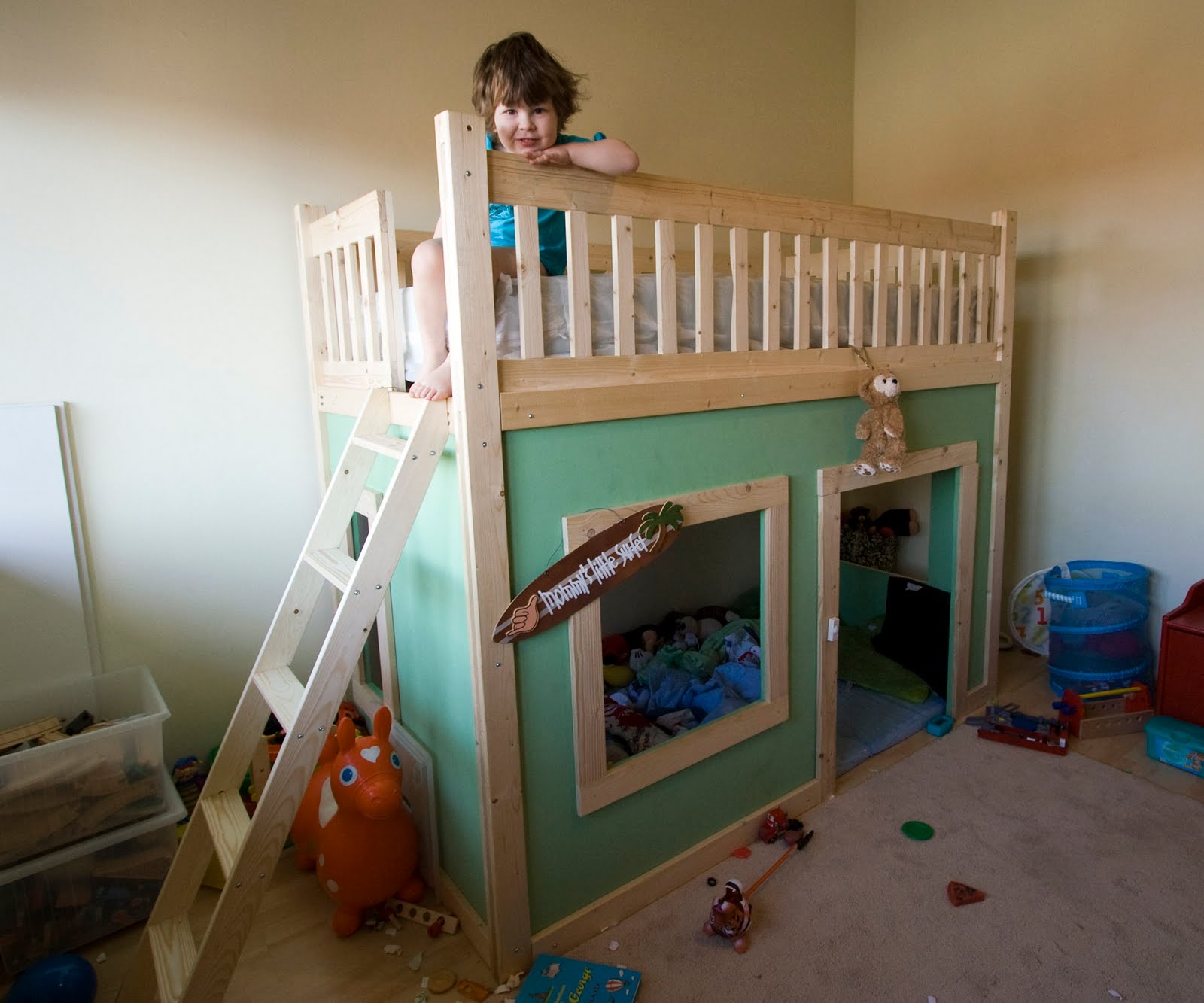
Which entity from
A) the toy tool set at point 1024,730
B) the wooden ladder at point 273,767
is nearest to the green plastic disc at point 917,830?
the toy tool set at point 1024,730

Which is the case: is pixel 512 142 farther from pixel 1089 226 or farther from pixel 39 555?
pixel 1089 226

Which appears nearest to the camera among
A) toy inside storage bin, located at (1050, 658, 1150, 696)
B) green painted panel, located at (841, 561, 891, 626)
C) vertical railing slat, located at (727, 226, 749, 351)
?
vertical railing slat, located at (727, 226, 749, 351)

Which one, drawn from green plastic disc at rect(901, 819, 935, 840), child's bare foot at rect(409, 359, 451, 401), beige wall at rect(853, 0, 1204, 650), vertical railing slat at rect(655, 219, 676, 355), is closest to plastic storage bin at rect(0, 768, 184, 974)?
child's bare foot at rect(409, 359, 451, 401)

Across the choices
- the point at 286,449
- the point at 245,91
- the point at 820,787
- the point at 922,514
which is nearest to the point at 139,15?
the point at 245,91

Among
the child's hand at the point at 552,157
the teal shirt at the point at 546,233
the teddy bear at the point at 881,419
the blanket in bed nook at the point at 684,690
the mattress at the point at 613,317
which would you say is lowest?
the blanket in bed nook at the point at 684,690

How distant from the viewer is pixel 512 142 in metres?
1.64

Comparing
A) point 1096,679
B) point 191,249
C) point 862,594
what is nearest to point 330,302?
point 191,249

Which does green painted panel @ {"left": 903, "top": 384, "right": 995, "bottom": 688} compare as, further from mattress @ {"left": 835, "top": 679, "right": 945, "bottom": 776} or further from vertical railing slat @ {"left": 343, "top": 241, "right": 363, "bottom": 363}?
vertical railing slat @ {"left": 343, "top": 241, "right": 363, "bottom": 363}

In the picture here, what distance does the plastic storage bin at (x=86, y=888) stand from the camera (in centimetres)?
167

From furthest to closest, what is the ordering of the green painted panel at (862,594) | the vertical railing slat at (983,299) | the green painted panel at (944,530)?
the green painted panel at (862,594) < the green painted panel at (944,530) < the vertical railing slat at (983,299)

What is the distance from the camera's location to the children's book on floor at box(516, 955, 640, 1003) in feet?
5.13

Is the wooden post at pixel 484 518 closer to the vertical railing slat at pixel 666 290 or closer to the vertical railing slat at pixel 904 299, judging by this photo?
the vertical railing slat at pixel 666 290

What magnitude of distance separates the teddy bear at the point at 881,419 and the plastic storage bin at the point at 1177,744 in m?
1.23

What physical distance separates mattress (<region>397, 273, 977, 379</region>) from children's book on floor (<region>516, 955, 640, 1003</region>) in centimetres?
125
